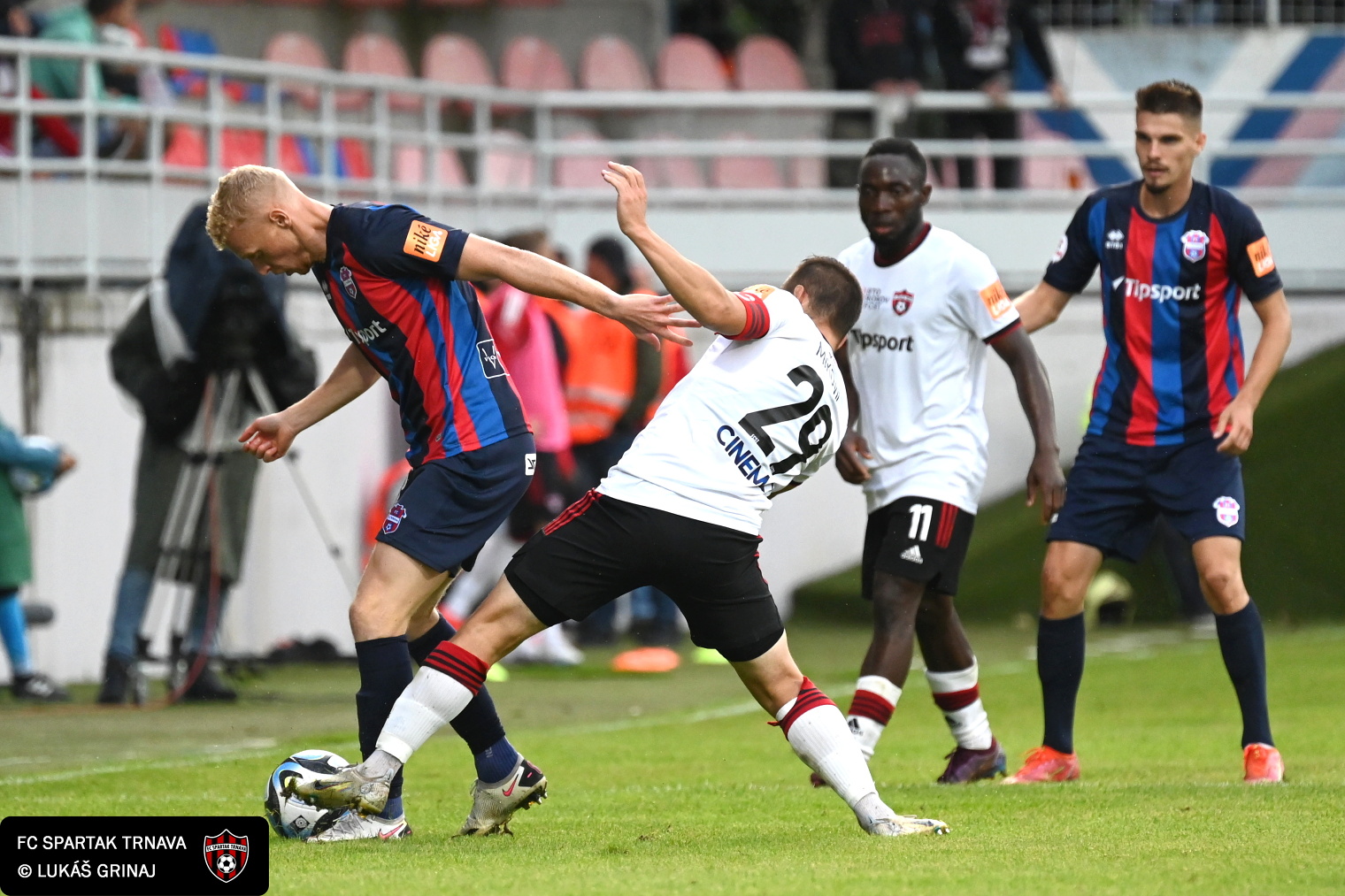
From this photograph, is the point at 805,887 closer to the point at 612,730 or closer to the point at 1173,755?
the point at 1173,755

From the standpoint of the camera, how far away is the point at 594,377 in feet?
48.4

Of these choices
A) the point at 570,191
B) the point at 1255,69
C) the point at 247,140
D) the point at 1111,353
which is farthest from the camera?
the point at 1255,69

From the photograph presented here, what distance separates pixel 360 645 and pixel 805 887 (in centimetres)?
181

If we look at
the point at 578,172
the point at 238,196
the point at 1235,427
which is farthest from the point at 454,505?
the point at 578,172

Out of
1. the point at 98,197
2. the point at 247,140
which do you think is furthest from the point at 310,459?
the point at 247,140

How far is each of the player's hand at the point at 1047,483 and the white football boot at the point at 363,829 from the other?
8.79 ft

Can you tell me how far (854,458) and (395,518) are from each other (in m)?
2.16

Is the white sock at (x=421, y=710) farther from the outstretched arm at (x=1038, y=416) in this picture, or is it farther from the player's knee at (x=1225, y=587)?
the player's knee at (x=1225, y=587)

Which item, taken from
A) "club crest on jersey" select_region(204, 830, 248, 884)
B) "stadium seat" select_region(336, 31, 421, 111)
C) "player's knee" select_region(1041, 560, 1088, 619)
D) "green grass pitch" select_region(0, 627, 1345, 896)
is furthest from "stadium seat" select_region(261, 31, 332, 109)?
"club crest on jersey" select_region(204, 830, 248, 884)

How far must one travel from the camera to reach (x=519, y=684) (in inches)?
491

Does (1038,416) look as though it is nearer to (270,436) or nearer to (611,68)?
(270,436)

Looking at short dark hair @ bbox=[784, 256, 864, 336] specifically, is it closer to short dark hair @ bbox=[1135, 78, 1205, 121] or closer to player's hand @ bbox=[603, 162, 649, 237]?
player's hand @ bbox=[603, 162, 649, 237]

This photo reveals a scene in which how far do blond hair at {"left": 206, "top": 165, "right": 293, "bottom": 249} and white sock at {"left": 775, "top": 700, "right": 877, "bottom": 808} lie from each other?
7.24 feet

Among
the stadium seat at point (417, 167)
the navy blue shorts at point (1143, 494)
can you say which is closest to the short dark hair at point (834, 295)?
the navy blue shorts at point (1143, 494)
